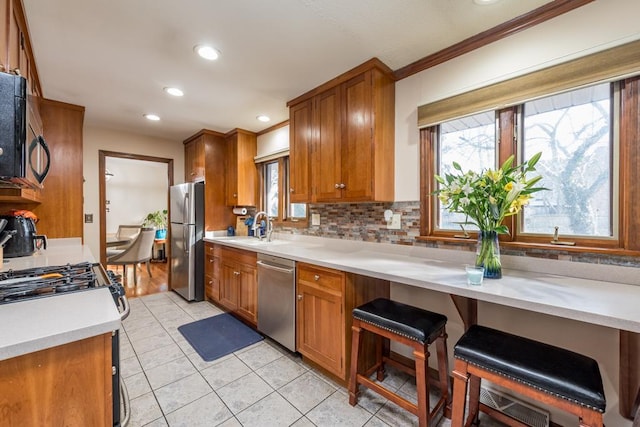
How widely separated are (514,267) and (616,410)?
2.45 feet

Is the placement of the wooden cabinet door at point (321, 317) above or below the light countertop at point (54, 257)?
below

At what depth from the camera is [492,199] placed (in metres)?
1.43

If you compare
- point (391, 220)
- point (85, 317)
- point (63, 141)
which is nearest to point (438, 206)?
point (391, 220)

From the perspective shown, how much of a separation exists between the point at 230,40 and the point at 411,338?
2.08 metres

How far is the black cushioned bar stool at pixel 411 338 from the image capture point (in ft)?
4.56

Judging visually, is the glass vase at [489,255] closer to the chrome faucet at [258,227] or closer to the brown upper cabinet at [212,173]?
the chrome faucet at [258,227]

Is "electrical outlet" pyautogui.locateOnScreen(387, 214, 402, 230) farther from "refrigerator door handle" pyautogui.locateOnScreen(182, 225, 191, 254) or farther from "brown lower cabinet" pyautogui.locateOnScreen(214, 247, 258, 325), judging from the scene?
"refrigerator door handle" pyautogui.locateOnScreen(182, 225, 191, 254)

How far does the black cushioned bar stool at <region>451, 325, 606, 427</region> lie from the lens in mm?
967

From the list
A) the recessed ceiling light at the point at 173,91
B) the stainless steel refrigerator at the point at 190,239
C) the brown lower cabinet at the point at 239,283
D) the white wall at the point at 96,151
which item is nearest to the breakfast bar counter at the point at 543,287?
the brown lower cabinet at the point at 239,283

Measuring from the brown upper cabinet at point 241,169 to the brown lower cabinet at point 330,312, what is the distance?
1.81 metres

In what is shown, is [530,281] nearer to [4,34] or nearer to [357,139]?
[357,139]

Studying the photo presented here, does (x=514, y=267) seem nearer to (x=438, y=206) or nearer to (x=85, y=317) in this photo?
(x=438, y=206)

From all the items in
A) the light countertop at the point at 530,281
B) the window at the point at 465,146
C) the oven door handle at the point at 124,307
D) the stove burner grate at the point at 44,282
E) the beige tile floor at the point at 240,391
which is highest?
the window at the point at 465,146

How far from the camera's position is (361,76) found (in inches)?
82.7
